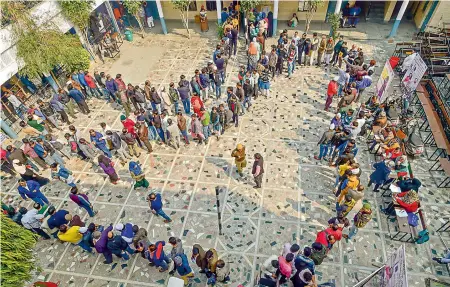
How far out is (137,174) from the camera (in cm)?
1022

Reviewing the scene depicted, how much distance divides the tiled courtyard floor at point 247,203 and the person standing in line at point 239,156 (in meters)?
0.62

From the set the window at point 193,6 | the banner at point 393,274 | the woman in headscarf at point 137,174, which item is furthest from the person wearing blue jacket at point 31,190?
the window at point 193,6

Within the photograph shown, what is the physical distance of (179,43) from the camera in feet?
63.2

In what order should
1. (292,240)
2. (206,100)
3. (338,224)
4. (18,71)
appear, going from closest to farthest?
A: (338,224) < (292,240) < (18,71) < (206,100)

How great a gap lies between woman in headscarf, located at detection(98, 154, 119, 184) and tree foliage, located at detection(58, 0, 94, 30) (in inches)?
368

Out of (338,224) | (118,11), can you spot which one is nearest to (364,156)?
(338,224)

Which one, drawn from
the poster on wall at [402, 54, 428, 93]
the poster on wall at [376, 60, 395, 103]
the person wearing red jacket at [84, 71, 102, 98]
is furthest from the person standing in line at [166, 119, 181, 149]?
the poster on wall at [402, 54, 428, 93]

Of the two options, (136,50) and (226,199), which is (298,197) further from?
(136,50)

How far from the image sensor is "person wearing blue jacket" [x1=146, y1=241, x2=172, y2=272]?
7805mm

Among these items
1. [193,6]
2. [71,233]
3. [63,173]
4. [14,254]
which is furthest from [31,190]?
[193,6]

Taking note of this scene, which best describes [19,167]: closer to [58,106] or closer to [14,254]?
[58,106]

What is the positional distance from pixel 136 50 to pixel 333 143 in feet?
45.6

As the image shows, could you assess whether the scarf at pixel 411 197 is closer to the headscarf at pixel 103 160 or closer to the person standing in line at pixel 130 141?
the person standing in line at pixel 130 141

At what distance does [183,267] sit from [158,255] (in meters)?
0.74
